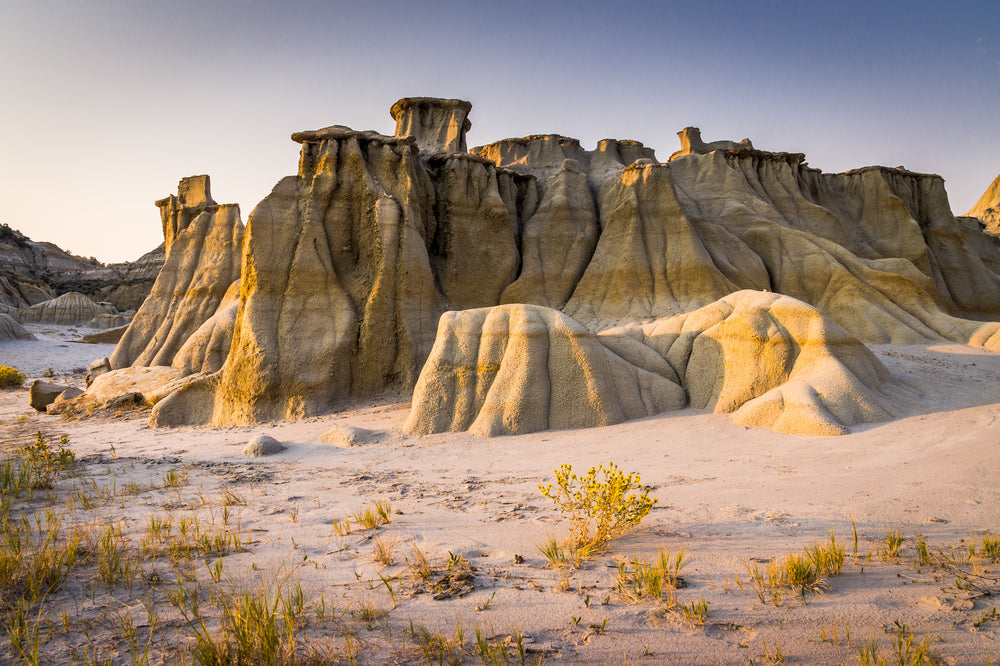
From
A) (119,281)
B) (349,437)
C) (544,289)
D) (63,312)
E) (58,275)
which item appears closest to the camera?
(349,437)

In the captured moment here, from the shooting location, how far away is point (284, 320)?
12734 millimetres

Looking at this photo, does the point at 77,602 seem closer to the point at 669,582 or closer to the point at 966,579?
the point at 669,582

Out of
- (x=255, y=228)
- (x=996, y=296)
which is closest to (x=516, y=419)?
(x=255, y=228)

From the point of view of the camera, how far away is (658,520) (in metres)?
4.39

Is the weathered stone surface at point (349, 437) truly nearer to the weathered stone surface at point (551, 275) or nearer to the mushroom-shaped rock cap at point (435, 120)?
the weathered stone surface at point (551, 275)

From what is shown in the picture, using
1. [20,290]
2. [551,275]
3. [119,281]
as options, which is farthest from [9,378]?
[119,281]

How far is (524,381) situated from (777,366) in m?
4.93

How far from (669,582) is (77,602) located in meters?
3.75

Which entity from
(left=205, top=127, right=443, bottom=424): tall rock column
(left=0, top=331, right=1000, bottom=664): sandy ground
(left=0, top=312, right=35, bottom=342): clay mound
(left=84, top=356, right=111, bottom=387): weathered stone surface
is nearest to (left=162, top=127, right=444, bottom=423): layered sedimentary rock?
(left=205, top=127, right=443, bottom=424): tall rock column

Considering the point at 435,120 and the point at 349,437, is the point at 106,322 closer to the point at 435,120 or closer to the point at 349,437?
the point at 435,120

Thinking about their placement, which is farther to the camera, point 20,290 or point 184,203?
point 20,290

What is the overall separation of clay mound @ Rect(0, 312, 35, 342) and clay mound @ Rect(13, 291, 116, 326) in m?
9.48

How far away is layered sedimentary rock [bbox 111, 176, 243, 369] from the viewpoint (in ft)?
65.3

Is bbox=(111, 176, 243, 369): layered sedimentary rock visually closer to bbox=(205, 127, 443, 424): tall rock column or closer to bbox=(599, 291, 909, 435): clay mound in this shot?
bbox=(205, 127, 443, 424): tall rock column
